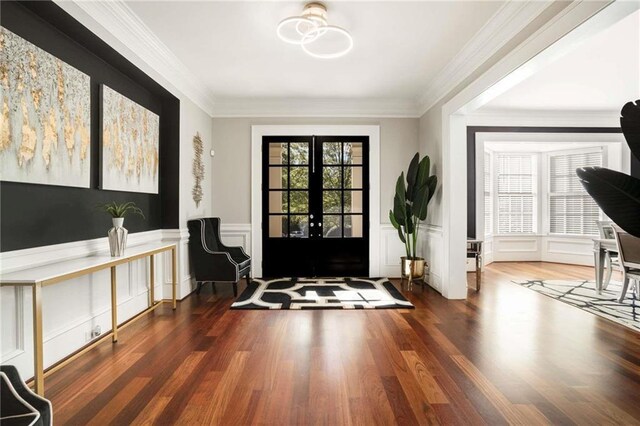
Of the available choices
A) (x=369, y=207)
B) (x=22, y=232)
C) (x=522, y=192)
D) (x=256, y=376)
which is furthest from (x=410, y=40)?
(x=522, y=192)

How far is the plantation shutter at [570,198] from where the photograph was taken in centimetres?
718

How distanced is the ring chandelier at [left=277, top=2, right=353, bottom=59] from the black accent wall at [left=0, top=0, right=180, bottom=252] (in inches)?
57.3

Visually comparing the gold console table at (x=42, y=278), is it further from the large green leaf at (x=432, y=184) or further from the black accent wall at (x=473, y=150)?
the black accent wall at (x=473, y=150)

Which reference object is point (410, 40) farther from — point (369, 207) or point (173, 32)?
point (369, 207)

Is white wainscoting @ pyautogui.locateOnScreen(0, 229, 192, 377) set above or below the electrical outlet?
above

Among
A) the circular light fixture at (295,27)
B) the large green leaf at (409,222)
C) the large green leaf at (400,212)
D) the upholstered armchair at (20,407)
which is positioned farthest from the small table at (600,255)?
the upholstered armchair at (20,407)

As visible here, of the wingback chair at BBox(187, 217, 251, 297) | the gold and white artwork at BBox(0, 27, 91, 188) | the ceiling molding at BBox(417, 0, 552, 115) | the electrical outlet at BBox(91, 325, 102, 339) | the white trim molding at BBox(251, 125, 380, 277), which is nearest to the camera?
the gold and white artwork at BBox(0, 27, 91, 188)

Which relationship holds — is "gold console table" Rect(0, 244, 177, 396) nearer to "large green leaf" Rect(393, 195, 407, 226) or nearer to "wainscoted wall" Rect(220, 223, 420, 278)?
"wainscoted wall" Rect(220, 223, 420, 278)

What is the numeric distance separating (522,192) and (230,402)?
7612mm

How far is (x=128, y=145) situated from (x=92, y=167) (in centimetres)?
56

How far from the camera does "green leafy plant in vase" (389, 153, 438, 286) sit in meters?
4.87

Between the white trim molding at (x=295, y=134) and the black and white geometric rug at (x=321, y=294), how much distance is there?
598 mm

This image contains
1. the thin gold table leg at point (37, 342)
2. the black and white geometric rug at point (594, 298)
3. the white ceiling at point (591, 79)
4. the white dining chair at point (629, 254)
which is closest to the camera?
the thin gold table leg at point (37, 342)

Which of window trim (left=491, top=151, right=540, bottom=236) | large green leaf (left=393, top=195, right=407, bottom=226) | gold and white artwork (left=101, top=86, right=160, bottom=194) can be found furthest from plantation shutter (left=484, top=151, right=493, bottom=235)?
gold and white artwork (left=101, top=86, right=160, bottom=194)
